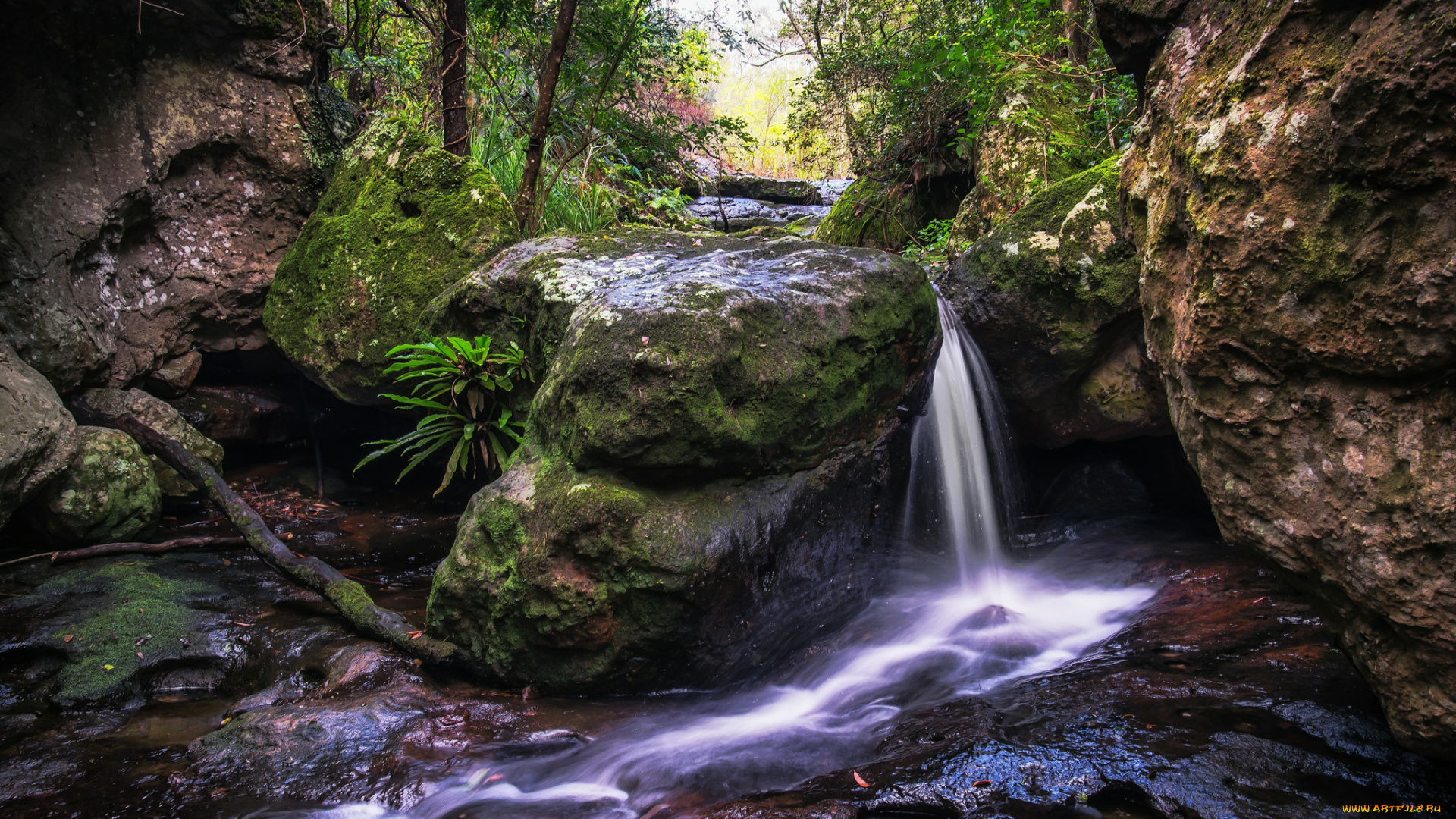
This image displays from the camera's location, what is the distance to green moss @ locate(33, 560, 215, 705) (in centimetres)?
330

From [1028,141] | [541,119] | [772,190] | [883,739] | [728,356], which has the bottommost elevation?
[883,739]

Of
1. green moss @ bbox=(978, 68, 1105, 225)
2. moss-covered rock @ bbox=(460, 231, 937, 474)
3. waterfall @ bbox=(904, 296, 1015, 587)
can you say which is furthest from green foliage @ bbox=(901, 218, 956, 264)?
moss-covered rock @ bbox=(460, 231, 937, 474)

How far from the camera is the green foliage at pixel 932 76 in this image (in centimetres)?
617

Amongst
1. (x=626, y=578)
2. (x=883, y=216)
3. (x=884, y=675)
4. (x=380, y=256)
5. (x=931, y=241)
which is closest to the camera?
(x=626, y=578)

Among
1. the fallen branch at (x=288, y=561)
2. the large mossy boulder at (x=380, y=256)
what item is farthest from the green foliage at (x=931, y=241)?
the fallen branch at (x=288, y=561)

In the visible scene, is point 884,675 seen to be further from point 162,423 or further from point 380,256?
point 162,423

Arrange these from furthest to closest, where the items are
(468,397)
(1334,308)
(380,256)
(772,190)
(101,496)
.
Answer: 1. (772,190)
2. (380,256)
3. (468,397)
4. (101,496)
5. (1334,308)

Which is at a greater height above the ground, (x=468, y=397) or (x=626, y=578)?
(x=468, y=397)

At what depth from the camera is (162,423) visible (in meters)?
5.44

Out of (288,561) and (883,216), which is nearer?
(288,561)

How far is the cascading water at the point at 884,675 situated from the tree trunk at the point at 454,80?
4.63 metres

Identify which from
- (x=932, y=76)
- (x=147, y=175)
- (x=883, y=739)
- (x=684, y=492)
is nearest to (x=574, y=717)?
(x=684, y=492)

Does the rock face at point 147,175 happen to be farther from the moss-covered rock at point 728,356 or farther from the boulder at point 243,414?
the moss-covered rock at point 728,356

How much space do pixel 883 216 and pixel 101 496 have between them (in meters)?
7.94
